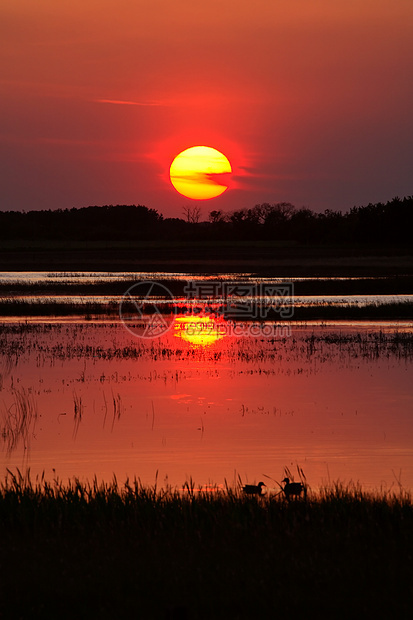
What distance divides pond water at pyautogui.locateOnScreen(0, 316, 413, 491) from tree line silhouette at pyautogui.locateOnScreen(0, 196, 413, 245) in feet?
245

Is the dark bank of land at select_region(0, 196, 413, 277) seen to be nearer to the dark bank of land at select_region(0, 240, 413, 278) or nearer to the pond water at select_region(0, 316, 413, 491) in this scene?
the dark bank of land at select_region(0, 240, 413, 278)

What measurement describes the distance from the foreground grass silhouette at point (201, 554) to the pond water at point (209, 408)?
151cm

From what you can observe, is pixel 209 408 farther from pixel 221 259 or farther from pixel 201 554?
pixel 221 259

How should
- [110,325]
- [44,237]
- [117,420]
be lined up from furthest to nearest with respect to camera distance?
1. [44,237]
2. [110,325]
3. [117,420]

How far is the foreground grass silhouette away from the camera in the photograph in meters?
6.25

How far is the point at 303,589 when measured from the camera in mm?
6465

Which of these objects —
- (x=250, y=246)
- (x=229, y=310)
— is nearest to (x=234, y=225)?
(x=250, y=246)

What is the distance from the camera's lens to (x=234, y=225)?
137000mm

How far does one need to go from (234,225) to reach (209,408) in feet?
402

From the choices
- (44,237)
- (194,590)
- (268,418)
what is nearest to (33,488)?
(194,590)

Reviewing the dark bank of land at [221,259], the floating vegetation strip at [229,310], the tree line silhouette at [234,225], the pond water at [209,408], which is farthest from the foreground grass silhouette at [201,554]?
the tree line silhouette at [234,225]

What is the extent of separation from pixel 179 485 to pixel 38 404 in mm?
5898

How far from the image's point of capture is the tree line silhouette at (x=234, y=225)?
9844 cm

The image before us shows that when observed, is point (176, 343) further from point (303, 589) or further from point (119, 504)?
point (303, 589)
